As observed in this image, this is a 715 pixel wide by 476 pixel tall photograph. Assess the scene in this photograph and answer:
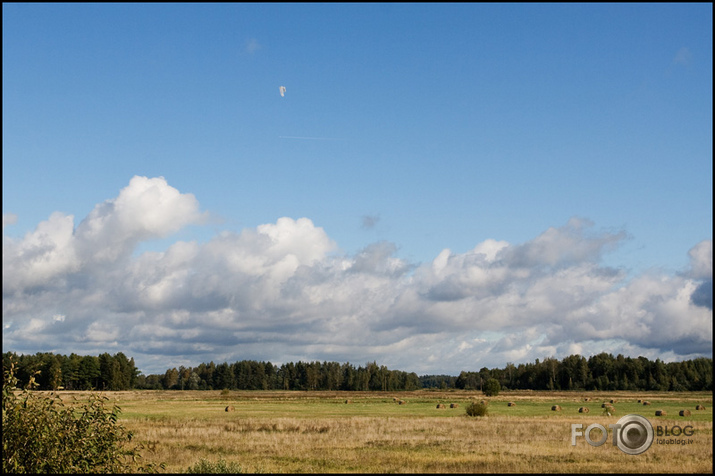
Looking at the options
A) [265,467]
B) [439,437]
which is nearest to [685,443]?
[439,437]

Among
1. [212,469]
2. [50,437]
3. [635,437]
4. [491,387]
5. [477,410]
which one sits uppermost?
[50,437]

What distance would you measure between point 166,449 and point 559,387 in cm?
16031

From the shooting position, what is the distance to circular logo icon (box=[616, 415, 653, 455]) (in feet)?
110

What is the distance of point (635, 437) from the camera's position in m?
37.8

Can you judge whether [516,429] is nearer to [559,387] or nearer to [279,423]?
[279,423]

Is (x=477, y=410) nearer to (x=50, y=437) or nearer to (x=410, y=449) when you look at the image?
(x=410, y=449)

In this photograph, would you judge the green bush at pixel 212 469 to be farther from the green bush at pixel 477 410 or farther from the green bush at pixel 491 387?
the green bush at pixel 491 387

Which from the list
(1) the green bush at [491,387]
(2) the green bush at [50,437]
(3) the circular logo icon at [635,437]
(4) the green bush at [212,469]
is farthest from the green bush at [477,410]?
(2) the green bush at [50,437]

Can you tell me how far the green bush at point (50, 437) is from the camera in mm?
15016

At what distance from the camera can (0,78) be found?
1468 centimetres

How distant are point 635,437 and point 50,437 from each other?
34995mm

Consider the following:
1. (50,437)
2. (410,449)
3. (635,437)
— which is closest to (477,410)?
(635,437)

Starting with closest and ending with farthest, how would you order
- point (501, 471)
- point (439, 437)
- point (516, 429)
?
point (501, 471)
point (439, 437)
point (516, 429)

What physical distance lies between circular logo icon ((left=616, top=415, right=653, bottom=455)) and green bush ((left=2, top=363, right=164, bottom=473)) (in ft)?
90.8
